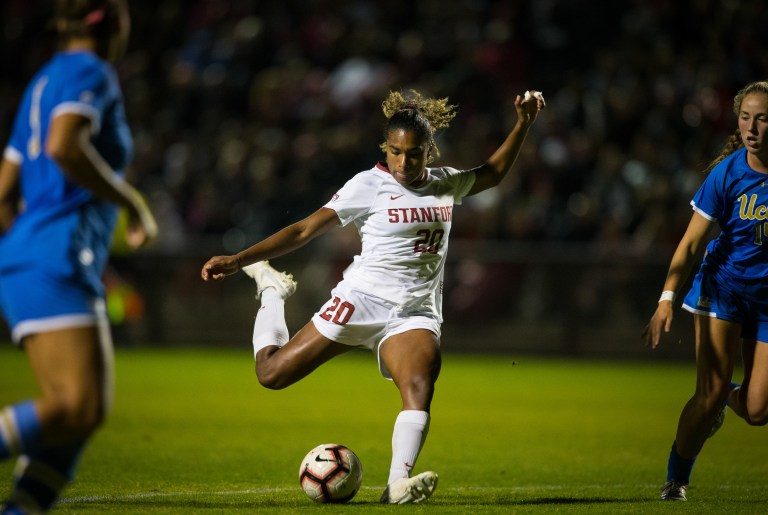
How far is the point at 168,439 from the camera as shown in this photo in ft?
29.6

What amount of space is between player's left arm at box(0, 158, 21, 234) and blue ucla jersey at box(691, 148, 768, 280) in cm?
381

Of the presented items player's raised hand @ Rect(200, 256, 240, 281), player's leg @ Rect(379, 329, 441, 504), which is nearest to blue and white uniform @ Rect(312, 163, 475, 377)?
player's leg @ Rect(379, 329, 441, 504)

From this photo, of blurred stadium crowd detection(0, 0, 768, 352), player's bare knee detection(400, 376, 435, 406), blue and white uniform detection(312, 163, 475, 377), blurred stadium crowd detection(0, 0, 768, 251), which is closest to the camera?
player's bare knee detection(400, 376, 435, 406)

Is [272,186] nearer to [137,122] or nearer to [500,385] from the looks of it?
[137,122]

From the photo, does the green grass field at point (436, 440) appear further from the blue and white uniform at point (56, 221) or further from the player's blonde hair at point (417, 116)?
the player's blonde hair at point (417, 116)

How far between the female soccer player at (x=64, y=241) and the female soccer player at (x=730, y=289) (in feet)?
10.9

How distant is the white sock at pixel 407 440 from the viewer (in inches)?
243

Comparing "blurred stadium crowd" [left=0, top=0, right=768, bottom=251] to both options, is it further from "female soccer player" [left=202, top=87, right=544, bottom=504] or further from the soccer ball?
the soccer ball

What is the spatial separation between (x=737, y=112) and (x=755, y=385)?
158cm

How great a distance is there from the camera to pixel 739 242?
6.43m

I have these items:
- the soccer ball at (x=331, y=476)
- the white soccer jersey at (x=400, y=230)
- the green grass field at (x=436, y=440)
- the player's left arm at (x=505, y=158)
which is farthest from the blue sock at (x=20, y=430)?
the player's left arm at (x=505, y=158)

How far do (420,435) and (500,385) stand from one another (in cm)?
771

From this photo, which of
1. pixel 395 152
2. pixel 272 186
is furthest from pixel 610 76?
pixel 395 152

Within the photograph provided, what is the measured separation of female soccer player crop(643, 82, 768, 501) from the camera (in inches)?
247
